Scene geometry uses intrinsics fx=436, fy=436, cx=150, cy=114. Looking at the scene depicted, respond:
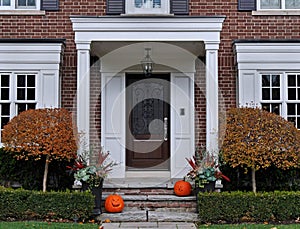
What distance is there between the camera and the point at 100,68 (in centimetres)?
1057

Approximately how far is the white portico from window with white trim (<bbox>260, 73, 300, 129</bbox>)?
1.74 m

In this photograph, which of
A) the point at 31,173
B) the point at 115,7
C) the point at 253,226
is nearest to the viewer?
the point at 253,226

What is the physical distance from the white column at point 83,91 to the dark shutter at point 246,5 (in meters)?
3.90

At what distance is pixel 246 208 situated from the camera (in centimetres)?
782

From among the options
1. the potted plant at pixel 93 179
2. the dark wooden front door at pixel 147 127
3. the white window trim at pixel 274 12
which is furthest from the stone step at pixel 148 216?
the white window trim at pixel 274 12

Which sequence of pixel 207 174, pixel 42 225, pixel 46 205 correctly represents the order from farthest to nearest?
pixel 207 174, pixel 46 205, pixel 42 225

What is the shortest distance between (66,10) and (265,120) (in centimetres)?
537

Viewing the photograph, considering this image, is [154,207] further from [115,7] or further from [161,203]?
[115,7]

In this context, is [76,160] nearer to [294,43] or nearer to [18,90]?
[18,90]

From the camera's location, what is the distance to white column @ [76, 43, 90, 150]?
8.80 metres

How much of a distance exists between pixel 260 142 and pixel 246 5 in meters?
3.88

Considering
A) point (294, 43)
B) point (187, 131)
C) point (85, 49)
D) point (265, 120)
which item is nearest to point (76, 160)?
point (85, 49)

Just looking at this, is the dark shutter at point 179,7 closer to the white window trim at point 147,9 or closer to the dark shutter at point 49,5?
the white window trim at point 147,9

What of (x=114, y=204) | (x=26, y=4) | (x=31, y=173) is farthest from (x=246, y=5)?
(x=31, y=173)
